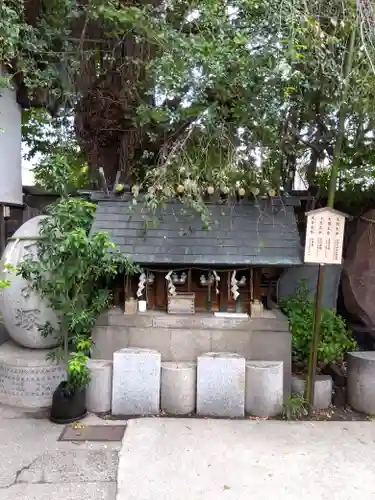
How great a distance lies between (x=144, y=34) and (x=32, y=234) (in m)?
3.29

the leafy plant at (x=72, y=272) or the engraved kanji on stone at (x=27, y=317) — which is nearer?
the leafy plant at (x=72, y=272)

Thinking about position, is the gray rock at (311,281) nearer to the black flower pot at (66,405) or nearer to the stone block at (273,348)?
the stone block at (273,348)

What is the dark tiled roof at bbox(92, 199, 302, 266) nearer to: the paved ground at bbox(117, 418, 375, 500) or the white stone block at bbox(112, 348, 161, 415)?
the white stone block at bbox(112, 348, 161, 415)

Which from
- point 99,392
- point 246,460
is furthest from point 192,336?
point 246,460

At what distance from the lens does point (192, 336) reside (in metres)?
5.30

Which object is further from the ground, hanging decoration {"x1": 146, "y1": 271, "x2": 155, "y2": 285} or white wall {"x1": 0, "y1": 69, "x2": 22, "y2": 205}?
white wall {"x1": 0, "y1": 69, "x2": 22, "y2": 205}

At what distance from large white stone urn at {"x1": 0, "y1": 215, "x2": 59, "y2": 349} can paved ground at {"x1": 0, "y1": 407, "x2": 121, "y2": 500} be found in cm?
113

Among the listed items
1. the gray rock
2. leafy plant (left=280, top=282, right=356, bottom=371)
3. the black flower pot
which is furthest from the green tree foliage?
the black flower pot

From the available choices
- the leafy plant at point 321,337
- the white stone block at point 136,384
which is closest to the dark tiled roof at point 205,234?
the leafy plant at point 321,337

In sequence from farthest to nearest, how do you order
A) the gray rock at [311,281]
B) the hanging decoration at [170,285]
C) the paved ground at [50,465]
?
the gray rock at [311,281], the hanging decoration at [170,285], the paved ground at [50,465]

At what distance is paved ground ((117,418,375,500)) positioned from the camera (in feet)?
11.1

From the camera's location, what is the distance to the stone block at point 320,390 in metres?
5.22

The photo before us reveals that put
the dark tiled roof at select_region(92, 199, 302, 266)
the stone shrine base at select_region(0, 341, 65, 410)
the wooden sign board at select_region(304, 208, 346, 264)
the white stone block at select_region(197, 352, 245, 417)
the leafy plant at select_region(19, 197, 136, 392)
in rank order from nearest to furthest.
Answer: the leafy plant at select_region(19, 197, 136, 392) < the wooden sign board at select_region(304, 208, 346, 264) < the white stone block at select_region(197, 352, 245, 417) < the stone shrine base at select_region(0, 341, 65, 410) < the dark tiled roof at select_region(92, 199, 302, 266)

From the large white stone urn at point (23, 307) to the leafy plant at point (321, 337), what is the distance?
335cm
